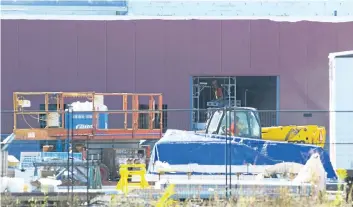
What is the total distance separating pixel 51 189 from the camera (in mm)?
13898

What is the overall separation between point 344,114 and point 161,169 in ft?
17.5

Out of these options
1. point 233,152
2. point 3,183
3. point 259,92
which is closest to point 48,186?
point 3,183

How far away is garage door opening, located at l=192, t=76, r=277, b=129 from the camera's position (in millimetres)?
37219

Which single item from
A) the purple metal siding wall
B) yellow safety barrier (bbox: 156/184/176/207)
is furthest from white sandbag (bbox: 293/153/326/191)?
the purple metal siding wall

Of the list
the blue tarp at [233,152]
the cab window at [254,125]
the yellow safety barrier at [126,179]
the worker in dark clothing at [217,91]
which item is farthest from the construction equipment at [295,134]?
the worker in dark clothing at [217,91]

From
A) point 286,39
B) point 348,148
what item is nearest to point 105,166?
point 348,148

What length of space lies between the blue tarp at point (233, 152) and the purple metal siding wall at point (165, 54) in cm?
1680

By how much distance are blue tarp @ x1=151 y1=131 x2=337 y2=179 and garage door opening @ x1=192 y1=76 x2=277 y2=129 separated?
17065 mm

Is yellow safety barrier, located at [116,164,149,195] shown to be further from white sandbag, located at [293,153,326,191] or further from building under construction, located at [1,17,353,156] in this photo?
building under construction, located at [1,17,353,156]

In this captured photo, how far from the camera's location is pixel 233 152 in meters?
17.5

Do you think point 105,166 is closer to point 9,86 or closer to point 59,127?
point 59,127

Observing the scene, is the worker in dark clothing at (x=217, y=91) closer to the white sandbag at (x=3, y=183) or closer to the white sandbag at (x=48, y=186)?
the white sandbag at (x=48, y=186)

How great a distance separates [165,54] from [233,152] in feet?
62.1

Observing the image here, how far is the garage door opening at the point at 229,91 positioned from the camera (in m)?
37.2
